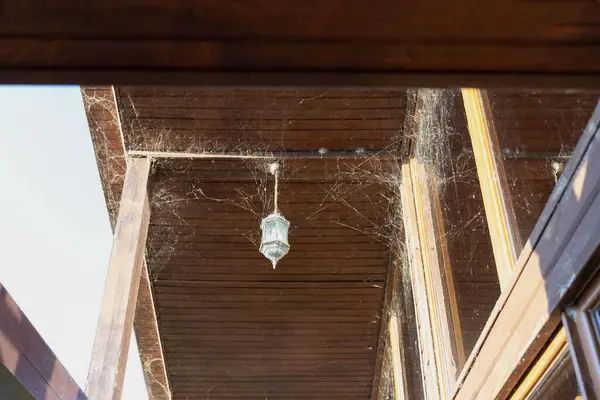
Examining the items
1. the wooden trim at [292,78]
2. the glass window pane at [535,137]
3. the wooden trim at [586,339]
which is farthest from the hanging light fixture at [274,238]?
the wooden trim at [292,78]

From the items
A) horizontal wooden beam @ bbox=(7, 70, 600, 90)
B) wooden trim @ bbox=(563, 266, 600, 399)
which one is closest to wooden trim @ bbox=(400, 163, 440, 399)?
wooden trim @ bbox=(563, 266, 600, 399)

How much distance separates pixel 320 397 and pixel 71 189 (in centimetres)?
326

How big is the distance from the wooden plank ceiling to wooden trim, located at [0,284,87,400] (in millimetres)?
1853

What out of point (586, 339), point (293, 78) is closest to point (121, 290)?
point (586, 339)

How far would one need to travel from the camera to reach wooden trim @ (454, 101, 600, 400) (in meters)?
1.46

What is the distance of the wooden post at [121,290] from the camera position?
3250mm

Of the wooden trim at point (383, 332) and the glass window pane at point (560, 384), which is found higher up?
the wooden trim at point (383, 332)

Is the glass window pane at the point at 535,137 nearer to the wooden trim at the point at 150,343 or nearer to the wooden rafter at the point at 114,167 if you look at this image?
the wooden rafter at the point at 114,167

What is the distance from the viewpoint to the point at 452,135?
3129mm

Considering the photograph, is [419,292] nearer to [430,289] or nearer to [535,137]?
[430,289]

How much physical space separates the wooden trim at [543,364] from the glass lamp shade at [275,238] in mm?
2056

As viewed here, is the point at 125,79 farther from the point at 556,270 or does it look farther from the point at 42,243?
the point at 42,243

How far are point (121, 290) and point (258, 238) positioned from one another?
1.44m

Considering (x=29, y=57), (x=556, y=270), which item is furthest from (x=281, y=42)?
(x=556, y=270)
